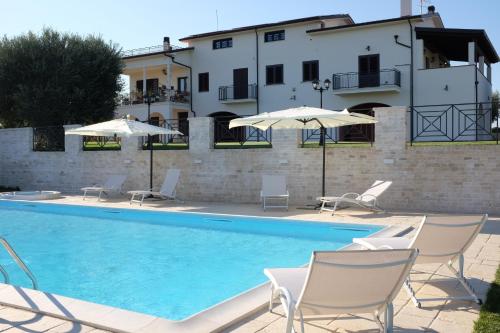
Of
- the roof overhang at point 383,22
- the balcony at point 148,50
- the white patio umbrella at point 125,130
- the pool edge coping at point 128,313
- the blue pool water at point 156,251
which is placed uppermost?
the balcony at point 148,50

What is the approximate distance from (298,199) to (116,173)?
22.0 feet

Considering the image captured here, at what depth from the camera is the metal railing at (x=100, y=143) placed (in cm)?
1741

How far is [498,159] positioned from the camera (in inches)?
430

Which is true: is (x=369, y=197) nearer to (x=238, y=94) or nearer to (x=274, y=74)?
(x=274, y=74)

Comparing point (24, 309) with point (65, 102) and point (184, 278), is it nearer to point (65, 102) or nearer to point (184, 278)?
point (184, 278)

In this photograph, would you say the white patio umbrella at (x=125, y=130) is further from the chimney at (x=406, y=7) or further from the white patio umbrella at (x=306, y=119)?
the chimney at (x=406, y=7)

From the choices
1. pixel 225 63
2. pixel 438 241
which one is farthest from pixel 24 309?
pixel 225 63

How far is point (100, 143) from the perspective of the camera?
1745 centimetres

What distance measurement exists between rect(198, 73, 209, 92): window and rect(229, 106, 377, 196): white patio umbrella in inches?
715

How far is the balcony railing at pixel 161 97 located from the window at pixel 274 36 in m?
6.55

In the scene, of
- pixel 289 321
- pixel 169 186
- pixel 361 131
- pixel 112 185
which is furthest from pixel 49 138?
pixel 289 321

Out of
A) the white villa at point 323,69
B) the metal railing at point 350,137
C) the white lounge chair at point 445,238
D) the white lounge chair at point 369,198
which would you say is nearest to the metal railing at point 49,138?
the white villa at point 323,69

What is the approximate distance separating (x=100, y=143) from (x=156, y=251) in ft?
33.1

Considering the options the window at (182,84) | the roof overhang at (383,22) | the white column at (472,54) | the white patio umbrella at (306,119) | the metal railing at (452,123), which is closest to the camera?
the white patio umbrella at (306,119)
